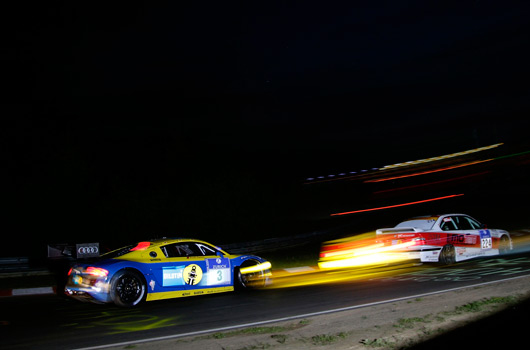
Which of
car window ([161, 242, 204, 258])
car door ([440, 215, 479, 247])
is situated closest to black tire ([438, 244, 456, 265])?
car door ([440, 215, 479, 247])

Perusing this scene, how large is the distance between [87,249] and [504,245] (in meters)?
11.3

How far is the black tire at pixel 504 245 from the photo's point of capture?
45.0 ft

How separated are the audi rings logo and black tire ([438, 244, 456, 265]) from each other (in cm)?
849

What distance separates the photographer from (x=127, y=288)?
8.73 metres

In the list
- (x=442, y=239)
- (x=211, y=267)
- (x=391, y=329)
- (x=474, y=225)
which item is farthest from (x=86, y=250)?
(x=474, y=225)

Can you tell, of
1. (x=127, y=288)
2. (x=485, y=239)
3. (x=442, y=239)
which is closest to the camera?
(x=127, y=288)

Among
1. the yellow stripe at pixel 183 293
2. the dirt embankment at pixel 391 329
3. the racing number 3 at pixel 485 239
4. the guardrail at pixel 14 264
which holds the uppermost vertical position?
the guardrail at pixel 14 264

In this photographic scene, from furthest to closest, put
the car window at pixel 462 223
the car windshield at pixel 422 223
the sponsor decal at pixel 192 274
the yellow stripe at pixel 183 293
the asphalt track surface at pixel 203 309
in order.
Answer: the car window at pixel 462 223 < the car windshield at pixel 422 223 < the sponsor decal at pixel 192 274 < the yellow stripe at pixel 183 293 < the asphalt track surface at pixel 203 309

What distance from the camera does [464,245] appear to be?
12680mm

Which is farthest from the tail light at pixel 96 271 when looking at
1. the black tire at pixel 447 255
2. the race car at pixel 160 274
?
the black tire at pixel 447 255

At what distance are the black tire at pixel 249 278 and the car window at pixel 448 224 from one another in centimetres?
504

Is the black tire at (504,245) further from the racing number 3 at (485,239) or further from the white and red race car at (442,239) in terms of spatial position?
the racing number 3 at (485,239)

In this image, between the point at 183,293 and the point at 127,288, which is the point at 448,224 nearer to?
the point at 183,293

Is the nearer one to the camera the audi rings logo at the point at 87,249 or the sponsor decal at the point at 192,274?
the sponsor decal at the point at 192,274
